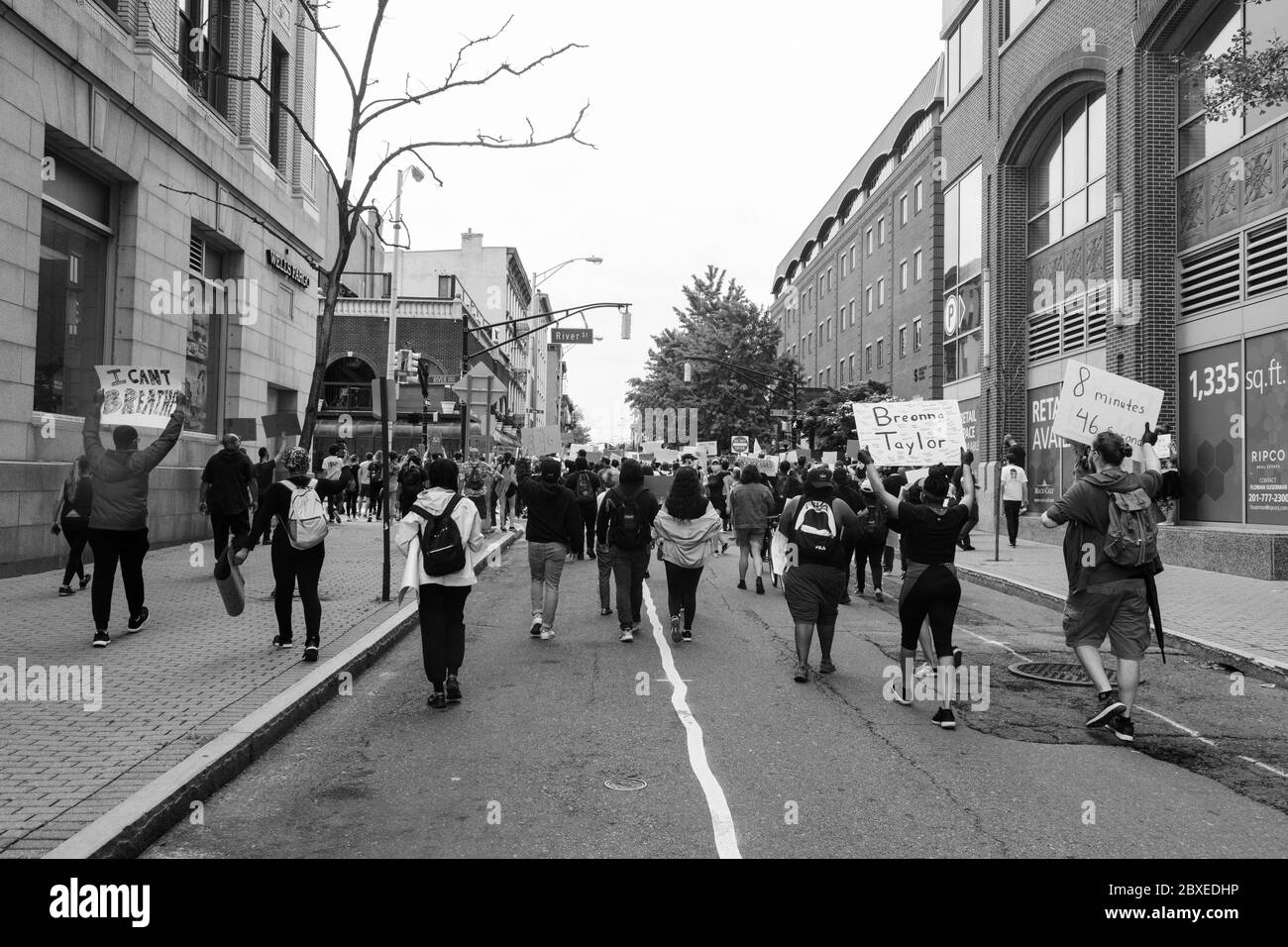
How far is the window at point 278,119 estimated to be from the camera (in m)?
22.4

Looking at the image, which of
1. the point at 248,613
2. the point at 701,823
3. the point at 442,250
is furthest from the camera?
the point at 442,250

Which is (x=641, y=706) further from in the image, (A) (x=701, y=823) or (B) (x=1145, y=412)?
(B) (x=1145, y=412)

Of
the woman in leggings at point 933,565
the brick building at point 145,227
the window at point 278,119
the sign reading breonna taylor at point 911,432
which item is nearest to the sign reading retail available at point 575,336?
the brick building at point 145,227

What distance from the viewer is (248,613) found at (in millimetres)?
10625

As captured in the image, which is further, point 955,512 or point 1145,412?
point 1145,412

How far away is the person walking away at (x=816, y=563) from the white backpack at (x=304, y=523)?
391 cm

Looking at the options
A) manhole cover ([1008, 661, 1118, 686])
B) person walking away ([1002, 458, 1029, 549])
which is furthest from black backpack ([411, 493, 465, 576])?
person walking away ([1002, 458, 1029, 549])

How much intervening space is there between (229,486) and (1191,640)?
35.7 ft
